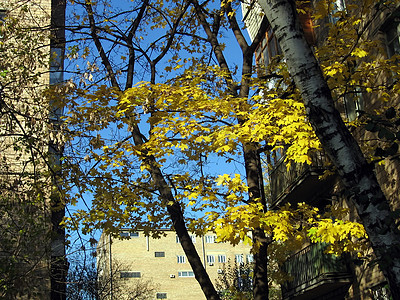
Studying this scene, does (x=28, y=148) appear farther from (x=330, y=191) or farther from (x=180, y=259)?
(x=180, y=259)

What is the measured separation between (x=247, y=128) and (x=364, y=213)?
5.15 meters

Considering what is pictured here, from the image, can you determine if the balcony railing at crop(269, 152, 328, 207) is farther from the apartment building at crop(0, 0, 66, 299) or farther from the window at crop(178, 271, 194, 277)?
the window at crop(178, 271, 194, 277)

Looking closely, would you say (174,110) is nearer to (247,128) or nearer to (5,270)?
(247,128)

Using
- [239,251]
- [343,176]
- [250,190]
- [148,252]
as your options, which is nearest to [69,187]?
[250,190]

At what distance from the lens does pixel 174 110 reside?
35.2 ft

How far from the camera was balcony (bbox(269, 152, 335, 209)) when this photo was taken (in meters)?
16.1

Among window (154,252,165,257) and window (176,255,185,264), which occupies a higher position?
window (154,252,165,257)

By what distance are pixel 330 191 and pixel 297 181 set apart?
1155 millimetres

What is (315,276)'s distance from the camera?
16.4m

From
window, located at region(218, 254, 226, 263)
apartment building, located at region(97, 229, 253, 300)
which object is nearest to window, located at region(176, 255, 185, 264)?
apartment building, located at region(97, 229, 253, 300)

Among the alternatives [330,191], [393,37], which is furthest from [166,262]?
[393,37]

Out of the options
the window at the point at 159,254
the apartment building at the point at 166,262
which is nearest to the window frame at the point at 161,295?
the apartment building at the point at 166,262

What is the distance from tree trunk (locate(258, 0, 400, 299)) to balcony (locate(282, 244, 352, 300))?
10.1 meters

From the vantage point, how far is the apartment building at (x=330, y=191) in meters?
13.3
